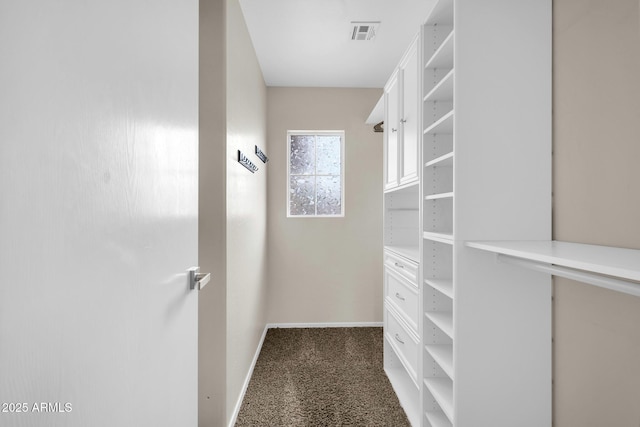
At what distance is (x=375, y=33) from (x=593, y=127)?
1.90 m

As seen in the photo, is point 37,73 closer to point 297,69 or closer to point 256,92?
point 256,92

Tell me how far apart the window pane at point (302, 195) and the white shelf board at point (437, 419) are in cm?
242

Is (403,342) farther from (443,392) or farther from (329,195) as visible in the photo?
(329,195)

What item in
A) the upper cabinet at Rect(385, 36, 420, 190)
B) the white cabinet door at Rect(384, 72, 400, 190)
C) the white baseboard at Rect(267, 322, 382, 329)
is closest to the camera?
the upper cabinet at Rect(385, 36, 420, 190)

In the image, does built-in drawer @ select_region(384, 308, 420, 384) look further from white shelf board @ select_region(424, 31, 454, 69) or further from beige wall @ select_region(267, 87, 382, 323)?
white shelf board @ select_region(424, 31, 454, 69)

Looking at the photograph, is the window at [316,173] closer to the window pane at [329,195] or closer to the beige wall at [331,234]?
the window pane at [329,195]

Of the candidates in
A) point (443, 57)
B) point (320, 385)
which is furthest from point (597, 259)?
point (320, 385)

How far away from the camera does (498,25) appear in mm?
1323

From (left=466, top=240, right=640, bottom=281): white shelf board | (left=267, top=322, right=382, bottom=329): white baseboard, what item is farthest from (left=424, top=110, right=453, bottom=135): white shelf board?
(left=267, top=322, right=382, bottom=329): white baseboard

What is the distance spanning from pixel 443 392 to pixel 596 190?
3.54 feet

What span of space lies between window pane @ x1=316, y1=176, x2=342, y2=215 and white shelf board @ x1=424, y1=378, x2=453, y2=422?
7.58 feet

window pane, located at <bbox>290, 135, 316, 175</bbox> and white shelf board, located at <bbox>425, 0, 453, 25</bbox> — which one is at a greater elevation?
white shelf board, located at <bbox>425, 0, 453, 25</bbox>

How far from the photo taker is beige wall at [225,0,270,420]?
6.24ft

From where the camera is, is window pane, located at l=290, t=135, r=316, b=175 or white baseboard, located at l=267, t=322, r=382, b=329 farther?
window pane, located at l=290, t=135, r=316, b=175
